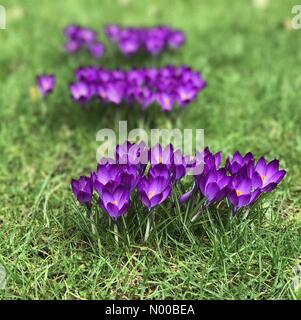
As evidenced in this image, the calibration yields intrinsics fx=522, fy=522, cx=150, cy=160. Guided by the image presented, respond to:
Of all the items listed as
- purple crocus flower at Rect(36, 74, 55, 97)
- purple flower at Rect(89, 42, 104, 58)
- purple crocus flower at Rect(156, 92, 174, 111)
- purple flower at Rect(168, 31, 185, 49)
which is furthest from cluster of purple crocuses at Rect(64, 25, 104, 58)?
purple crocus flower at Rect(156, 92, 174, 111)

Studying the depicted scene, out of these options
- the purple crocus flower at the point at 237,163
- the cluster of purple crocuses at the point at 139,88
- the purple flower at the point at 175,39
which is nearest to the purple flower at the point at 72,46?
the purple flower at the point at 175,39

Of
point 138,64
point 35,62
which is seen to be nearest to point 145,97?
point 138,64

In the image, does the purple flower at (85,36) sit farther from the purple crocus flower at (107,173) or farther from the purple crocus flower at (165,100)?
the purple crocus flower at (107,173)

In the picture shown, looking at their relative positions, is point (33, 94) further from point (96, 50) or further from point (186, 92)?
Result: point (186, 92)

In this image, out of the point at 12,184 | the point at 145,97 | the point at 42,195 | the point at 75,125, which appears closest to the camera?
the point at 42,195

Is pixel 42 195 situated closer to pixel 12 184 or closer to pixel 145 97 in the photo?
pixel 12 184

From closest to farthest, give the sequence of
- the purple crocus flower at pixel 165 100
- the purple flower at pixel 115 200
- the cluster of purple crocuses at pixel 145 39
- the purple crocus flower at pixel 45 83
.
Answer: the purple flower at pixel 115 200
the purple crocus flower at pixel 165 100
the purple crocus flower at pixel 45 83
the cluster of purple crocuses at pixel 145 39
